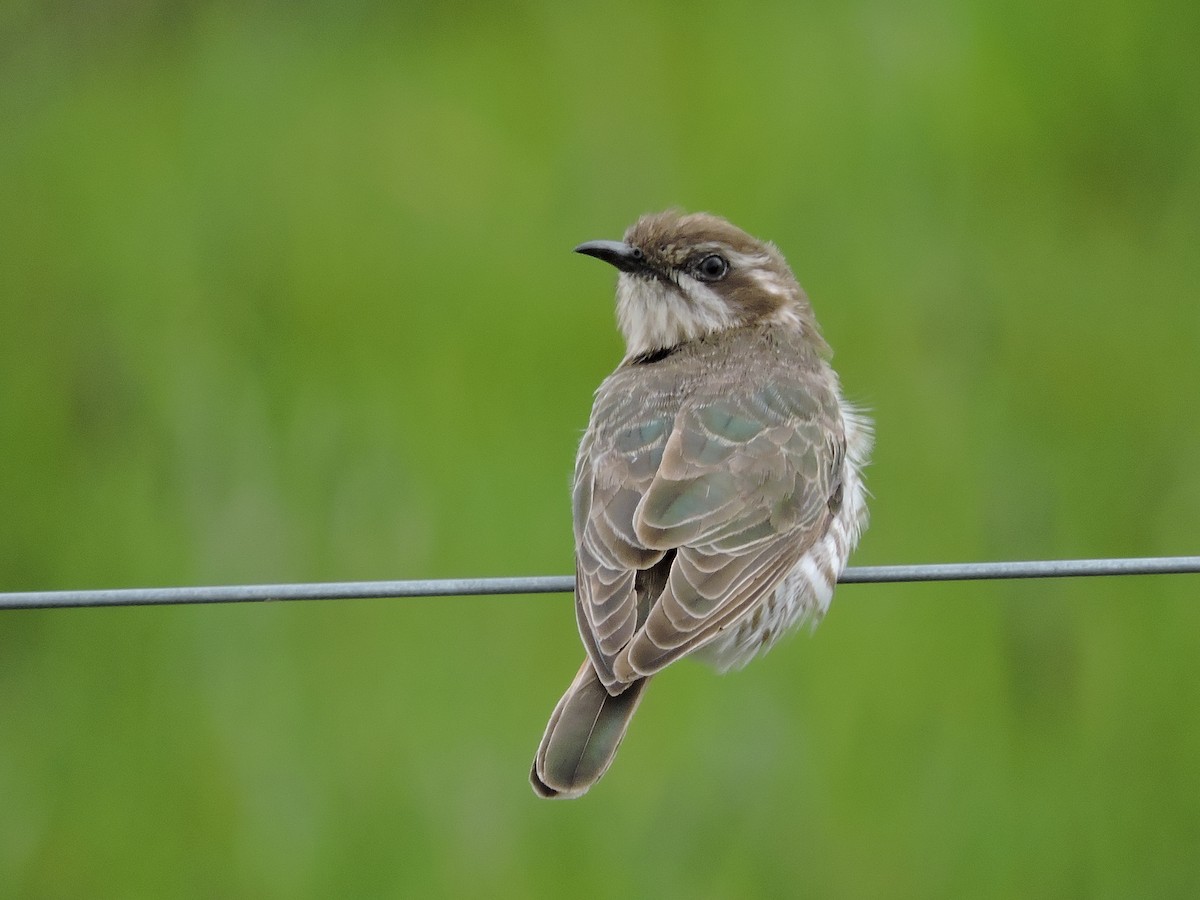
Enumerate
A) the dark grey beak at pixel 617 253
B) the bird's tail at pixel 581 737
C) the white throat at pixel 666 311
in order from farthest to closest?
1. the white throat at pixel 666 311
2. the dark grey beak at pixel 617 253
3. the bird's tail at pixel 581 737

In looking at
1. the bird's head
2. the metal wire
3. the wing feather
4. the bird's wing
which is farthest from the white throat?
the metal wire

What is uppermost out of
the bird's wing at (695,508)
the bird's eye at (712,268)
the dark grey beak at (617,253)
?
the dark grey beak at (617,253)

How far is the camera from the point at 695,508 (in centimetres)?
459

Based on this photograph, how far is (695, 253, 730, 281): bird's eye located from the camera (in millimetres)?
5715

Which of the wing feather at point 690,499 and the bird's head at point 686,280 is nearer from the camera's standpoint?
the wing feather at point 690,499

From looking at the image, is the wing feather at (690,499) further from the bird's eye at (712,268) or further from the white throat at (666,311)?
the bird's eye at (712,268)

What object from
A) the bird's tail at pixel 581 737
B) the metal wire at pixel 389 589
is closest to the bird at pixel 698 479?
the bird's tail at pixel 581 737

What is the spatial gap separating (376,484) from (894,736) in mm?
2152

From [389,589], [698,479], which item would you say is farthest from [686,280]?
[389,589]

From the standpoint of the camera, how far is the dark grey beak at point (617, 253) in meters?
5.54

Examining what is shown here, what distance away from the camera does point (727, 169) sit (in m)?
6.70

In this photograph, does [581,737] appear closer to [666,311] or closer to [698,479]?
[698,479]

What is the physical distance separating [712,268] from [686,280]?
0.12 metres

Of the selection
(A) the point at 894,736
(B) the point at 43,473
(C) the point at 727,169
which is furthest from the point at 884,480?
(B) the point at 43,473
